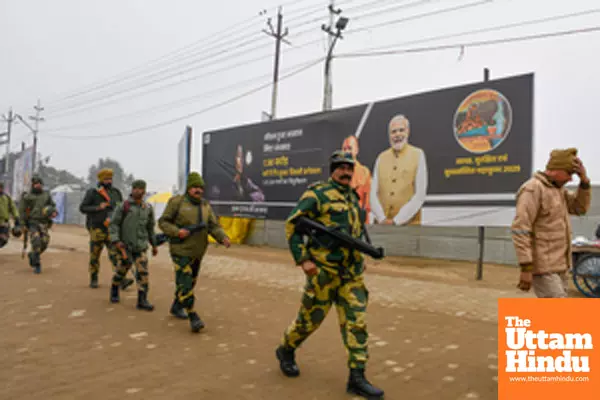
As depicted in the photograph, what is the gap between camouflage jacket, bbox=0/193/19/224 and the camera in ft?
31.1

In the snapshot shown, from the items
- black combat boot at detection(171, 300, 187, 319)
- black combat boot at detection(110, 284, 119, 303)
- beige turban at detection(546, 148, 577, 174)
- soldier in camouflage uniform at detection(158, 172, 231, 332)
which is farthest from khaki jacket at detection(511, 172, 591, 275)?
black combat boot at detection(110, 284, 119, 303)

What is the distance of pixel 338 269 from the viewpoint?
324 centimetres

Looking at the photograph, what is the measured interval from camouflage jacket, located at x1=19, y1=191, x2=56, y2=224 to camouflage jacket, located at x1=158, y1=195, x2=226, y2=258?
4.97 m

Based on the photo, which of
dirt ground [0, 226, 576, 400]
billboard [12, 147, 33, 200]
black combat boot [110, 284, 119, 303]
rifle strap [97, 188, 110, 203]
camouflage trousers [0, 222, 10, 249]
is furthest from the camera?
billboard [12, 147, 33, 200]

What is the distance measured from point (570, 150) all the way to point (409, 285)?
5.75 metres

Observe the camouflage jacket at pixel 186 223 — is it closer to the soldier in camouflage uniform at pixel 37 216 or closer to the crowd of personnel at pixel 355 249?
the crowd of personnel at pixel 355 249

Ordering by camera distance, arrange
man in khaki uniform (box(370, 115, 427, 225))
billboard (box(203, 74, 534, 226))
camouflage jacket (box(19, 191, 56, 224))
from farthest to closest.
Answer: man in khaki uniform (box(370, 115, 427, 225)) < billboard (box(203, 74, 534, 226)) < camouflage jacket (box(19, 191, 56, 224))

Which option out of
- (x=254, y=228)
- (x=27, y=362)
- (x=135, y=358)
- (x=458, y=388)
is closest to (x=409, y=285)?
(x=458, y=388)

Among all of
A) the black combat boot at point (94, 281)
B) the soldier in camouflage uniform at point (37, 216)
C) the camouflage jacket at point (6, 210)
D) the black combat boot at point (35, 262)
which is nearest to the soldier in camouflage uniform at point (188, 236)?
the black combat boot at point (94, 281)

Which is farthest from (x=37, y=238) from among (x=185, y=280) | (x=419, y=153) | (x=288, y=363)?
(x=419, y=153)

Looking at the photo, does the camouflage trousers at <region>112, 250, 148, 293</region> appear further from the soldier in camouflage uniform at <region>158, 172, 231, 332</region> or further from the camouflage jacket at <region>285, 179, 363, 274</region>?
the camouflage jacket at <region>285, 179, 363, 274</region>

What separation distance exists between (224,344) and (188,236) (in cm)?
127

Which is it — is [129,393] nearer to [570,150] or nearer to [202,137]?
[570,150]

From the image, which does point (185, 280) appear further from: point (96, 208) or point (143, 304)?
point (96, 208)
